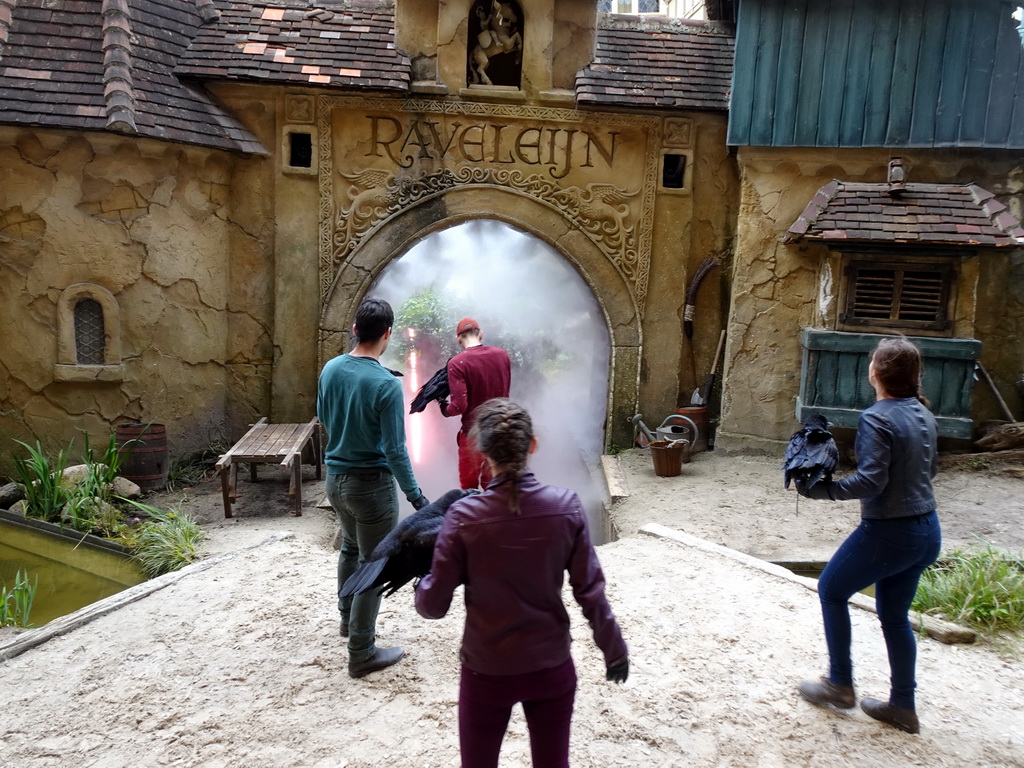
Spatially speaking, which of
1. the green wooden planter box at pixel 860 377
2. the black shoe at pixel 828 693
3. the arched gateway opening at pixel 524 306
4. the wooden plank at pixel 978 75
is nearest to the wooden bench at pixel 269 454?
the arched gateway opening at pixel 524 306

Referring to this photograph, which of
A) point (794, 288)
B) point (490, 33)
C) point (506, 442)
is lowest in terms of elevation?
point (506, 442)

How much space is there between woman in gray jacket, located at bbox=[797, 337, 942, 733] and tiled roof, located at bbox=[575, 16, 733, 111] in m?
5.83

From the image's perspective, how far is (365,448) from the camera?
3.59 meters

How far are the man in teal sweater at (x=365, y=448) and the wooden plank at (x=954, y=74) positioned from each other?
686cm

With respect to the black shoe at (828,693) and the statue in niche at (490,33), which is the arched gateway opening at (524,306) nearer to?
the statue in niche at (490,33)

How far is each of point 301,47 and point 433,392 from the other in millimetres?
4706

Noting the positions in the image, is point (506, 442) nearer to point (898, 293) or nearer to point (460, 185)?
point (460, 185)

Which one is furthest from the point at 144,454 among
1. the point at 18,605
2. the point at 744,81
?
the point at 744,81

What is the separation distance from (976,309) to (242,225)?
8027 millimetres

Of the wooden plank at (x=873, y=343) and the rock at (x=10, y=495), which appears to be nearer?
the rock at (x=10, y=495)

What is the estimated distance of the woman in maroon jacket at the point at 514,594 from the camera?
2.27m

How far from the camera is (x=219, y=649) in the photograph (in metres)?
4.05

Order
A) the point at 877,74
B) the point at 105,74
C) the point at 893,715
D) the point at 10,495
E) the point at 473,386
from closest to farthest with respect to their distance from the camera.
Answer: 1. the point at 893,715
2. the point at 473,386
3. the point at 10,495
4. the point at 105,74
5. the point at 877,74

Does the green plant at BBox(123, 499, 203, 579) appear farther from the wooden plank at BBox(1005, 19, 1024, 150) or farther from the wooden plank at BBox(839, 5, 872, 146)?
the wooden plank at BBox(1005, 19, 1024, 150)
